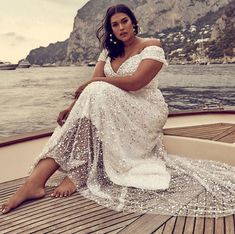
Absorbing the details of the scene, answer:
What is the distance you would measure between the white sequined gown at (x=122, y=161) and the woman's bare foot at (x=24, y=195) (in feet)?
0.64

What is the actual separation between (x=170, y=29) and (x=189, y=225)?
113 m

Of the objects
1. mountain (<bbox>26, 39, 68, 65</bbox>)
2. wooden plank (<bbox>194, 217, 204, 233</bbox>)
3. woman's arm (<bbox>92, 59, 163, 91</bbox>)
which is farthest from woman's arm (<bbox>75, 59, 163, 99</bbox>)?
mountain (<bbox>26, 39, 68, 65</bbox>)

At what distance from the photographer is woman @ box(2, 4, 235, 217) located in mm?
2068

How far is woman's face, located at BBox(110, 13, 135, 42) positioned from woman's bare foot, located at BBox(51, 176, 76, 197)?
1.06 m

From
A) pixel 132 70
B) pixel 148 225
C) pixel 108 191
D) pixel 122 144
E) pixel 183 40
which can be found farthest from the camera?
pixel 183 40

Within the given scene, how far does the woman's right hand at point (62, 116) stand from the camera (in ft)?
8.13

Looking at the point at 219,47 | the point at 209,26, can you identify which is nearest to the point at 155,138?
the point at 219,47

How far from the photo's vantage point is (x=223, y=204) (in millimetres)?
1986

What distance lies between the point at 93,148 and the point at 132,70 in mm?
632

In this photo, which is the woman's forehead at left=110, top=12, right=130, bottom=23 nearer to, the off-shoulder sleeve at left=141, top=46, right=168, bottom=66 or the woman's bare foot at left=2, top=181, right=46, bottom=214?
the off-shoulder sleeve at left=141, top=46, right=168, bottom=66

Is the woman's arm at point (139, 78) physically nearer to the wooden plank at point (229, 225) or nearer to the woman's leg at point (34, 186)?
the woman's leg at point (34, 186)

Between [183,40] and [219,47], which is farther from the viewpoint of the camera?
[183,40]

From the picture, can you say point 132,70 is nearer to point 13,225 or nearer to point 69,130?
point 69,130

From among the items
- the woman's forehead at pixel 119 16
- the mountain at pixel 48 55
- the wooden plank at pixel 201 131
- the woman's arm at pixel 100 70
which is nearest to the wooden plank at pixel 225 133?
the wooden plank at pixel 201 131
